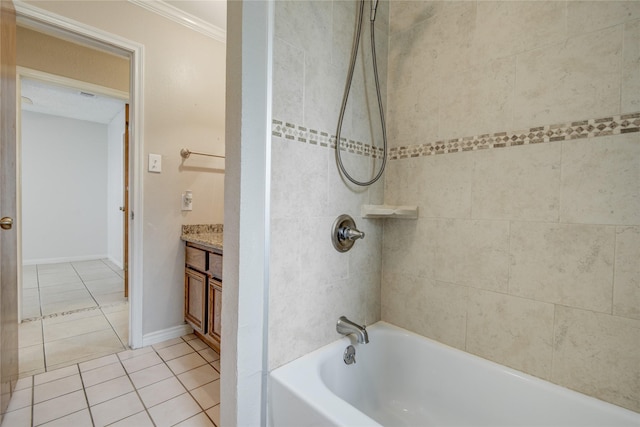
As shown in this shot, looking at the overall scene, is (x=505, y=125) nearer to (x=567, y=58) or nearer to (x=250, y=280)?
(x=567, y=58)

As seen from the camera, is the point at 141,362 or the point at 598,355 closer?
→ the point at 598,355

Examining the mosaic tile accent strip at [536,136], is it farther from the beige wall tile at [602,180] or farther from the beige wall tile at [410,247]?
the beige wall tile at [410,247]

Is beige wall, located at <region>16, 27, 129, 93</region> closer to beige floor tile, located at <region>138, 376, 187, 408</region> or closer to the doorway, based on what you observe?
the doorway

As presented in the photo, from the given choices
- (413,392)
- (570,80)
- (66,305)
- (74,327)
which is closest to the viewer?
(570,80)

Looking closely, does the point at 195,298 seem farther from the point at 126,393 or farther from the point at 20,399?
the point at 20,399

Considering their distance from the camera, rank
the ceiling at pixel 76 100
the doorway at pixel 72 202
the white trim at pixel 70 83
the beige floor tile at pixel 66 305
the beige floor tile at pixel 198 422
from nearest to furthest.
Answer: the beige floor tile at pixel 198 422, the ceiling at pixel 76 100, the white trim at pixel 70 83, the beige floor tile at pixel 66 305, the doorway at pixel 72 202

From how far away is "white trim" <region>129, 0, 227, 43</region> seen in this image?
203 cm

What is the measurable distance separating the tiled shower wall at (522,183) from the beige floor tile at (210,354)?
129 centimetres

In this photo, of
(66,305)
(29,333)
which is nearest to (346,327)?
(29,333)

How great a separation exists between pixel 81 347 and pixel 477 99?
2867 millimetres

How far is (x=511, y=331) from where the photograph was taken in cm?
116

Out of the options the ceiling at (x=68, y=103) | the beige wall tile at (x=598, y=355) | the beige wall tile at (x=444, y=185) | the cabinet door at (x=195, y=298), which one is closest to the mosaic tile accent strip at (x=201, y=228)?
the cabinet door at (x=195, y=298)

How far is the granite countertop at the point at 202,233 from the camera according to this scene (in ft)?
6.79

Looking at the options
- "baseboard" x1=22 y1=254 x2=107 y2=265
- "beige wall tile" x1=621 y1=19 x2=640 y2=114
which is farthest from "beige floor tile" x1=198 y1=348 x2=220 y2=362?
"baseboard" x1=22 y1=254 x2=107 y2=265
